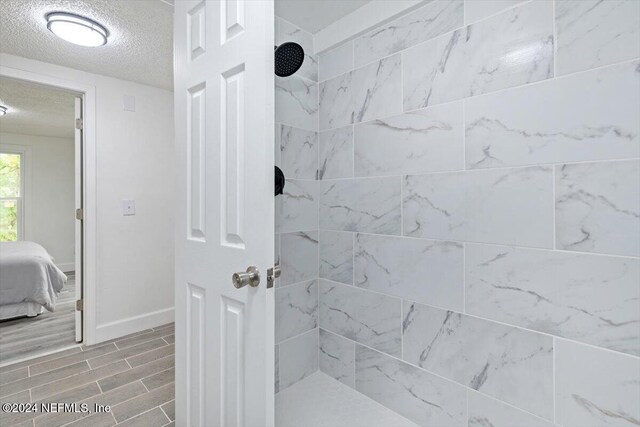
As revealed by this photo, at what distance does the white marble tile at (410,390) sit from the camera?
146cm

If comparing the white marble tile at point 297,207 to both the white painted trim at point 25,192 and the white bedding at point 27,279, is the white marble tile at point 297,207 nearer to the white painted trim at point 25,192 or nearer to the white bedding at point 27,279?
the white bedding at point 27,279

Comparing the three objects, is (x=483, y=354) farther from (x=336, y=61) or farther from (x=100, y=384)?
(x=100, y=384)

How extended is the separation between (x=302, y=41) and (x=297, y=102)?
0.39m

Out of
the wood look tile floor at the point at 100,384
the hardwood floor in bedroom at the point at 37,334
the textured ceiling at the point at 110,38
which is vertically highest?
the textured ceiling at the point at 110,38

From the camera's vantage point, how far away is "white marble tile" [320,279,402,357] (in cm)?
169

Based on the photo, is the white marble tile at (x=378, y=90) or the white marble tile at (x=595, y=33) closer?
the white marble tile at (x=595, y=33)

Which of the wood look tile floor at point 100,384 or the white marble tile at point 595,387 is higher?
the white marble tile at point 595,387

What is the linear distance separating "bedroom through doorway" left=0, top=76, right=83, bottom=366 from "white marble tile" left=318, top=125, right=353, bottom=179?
2.10 meters

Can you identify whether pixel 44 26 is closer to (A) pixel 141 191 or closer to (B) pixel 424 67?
(A) pixel 141 191

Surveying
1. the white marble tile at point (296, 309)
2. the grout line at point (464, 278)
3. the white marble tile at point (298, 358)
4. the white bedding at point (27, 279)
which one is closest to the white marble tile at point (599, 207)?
the grout line at point (464, 278)

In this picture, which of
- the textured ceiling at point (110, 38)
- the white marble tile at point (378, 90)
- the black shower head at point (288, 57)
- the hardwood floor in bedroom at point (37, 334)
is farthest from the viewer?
the hardwood floor in bedroom at point (37, 334)

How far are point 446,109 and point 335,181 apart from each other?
2.42 feet

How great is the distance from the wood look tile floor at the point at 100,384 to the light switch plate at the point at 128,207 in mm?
1097

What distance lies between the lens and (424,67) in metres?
1.54
